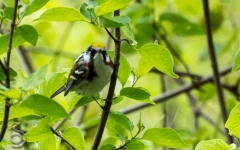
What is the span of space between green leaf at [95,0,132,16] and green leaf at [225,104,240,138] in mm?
450

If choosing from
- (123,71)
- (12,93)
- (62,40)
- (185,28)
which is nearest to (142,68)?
(123,71)

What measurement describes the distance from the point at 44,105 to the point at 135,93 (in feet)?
1.17

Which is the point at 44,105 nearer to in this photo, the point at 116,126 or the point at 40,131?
the point at 40,131

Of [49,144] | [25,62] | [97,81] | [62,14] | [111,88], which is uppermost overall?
[62,14]

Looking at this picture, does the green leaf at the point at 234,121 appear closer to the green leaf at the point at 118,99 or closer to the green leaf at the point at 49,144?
the green leaf at the point at 118,99

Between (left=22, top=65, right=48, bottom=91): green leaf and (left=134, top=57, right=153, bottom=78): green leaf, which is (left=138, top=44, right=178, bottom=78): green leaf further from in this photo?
(left=22, top=65, right=48, bottom=91): green leaf

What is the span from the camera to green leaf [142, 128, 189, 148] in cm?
149

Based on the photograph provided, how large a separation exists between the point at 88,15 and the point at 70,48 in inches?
111

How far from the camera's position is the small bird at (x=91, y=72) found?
1.71 metres

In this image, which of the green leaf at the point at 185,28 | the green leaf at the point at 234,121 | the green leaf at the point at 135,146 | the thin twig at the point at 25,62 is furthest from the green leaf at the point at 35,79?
the thin twig at the point at 25,62

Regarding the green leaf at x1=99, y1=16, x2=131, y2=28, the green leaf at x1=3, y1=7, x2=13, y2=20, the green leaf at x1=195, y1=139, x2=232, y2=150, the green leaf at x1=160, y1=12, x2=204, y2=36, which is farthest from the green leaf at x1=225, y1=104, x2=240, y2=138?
the green leaf at x1=160, y1=12, x2=204, y2=36

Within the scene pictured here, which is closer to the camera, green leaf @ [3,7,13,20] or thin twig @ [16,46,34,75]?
green leaf @ [3,7,13,20]

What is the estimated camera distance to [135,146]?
151cm

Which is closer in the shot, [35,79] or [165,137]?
[35,79]
